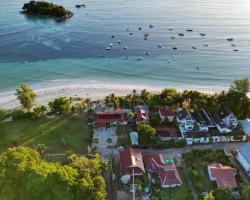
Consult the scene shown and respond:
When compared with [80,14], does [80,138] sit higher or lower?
lower

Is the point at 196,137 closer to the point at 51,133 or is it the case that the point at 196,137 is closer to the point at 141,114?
the point at 141,114

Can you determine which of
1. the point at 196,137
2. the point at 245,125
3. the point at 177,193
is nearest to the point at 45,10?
the point at 196,137

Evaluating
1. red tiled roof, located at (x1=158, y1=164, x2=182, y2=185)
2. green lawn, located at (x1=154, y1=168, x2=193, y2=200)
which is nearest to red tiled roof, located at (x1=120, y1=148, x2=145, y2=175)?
red tiled roof, located at (x1=158, y1=164, x2=182, y2=185)

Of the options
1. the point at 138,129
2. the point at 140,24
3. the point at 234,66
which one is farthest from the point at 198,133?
the point at 140,24

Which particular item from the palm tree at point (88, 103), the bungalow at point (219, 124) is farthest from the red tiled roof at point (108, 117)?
the bungalow at point (219, 124)

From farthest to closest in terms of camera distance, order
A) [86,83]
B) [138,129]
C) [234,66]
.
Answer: [234,66] → [86,83] → [138,129]

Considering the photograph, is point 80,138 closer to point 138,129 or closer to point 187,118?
point 138,129

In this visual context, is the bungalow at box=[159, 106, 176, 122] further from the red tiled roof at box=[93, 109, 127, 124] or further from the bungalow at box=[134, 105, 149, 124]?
the red tiled roof at box=[93, 109, 127, 124]
